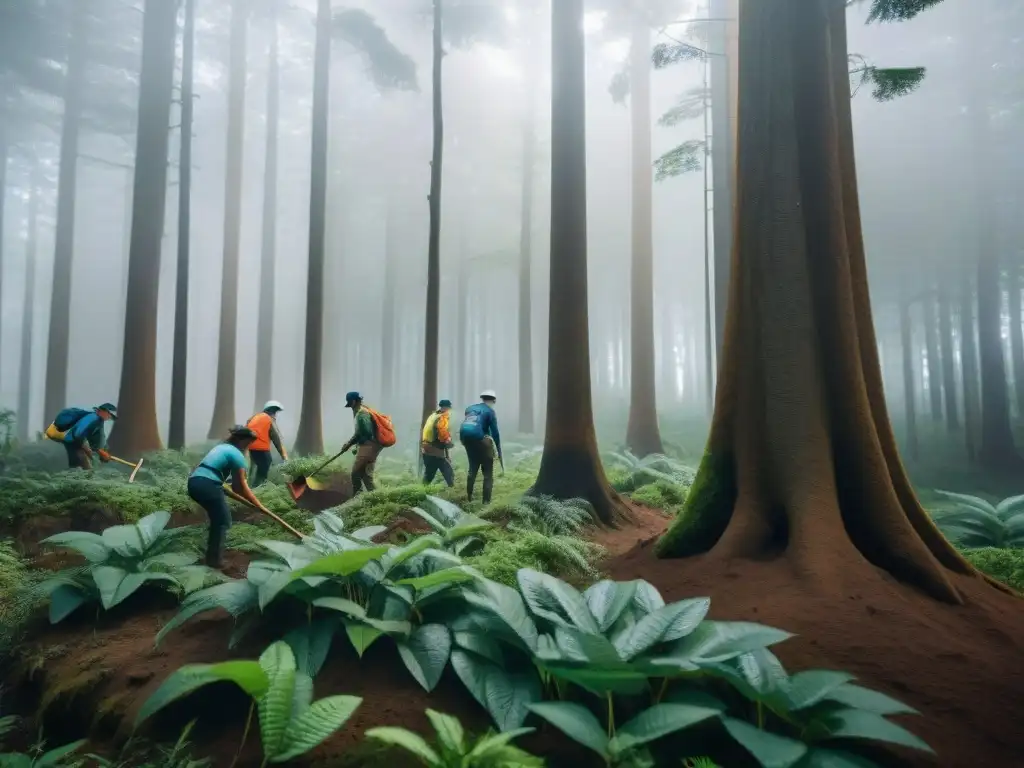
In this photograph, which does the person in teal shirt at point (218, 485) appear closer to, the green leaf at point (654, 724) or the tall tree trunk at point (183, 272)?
the green leaf at point (654, 724)

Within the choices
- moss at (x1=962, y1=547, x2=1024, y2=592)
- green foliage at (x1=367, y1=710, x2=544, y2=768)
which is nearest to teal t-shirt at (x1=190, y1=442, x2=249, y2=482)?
green foliage at (x1=367, y1=710, x2=544, y2=768)

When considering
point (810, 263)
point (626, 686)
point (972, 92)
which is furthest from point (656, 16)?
point (626, 686)

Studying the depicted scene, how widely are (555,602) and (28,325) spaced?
1353 inches

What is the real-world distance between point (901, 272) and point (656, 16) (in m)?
18.7

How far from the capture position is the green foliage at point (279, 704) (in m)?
2.56

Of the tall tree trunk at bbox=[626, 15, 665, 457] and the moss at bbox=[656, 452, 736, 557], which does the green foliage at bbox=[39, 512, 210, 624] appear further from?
the tall tree trunk at bbox=[626, 15, 665, 457]

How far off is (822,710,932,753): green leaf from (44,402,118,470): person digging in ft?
35.7

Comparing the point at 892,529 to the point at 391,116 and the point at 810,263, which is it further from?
the point at 391,116

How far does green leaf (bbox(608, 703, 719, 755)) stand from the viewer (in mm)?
2449

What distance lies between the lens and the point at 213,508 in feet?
17.8

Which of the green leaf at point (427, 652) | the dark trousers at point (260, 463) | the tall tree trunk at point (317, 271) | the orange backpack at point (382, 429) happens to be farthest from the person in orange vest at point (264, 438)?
the green leaf at point (427, 652)

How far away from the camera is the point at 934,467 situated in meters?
17.8

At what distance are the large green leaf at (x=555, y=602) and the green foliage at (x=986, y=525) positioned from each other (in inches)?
207

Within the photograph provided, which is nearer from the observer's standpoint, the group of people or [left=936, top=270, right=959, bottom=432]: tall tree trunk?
the group of people
